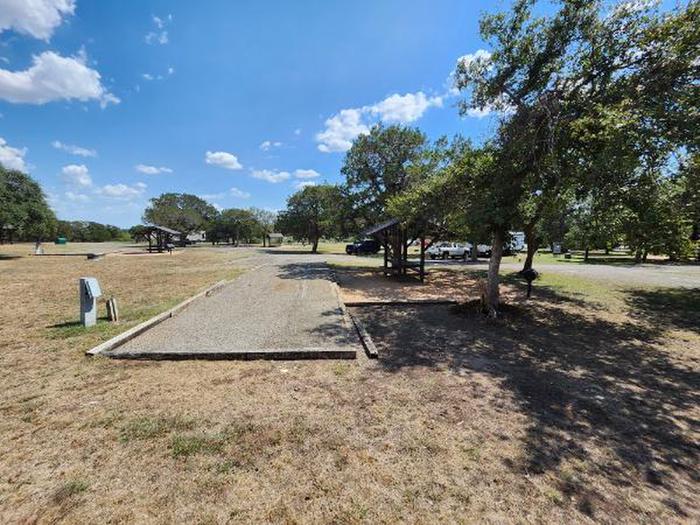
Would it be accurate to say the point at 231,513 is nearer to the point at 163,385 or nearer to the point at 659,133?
the point at 163,385

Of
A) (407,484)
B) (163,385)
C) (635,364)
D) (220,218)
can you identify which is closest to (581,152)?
Result: (635,364)

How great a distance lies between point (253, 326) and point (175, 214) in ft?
214

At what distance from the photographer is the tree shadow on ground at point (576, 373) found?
10.3 ft

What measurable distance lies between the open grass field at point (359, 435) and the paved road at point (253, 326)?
2.04 ft

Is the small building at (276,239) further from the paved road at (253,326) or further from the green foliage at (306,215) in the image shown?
the paved road at (253,326)

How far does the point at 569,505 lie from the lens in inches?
98.3

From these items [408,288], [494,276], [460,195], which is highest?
[460,195]

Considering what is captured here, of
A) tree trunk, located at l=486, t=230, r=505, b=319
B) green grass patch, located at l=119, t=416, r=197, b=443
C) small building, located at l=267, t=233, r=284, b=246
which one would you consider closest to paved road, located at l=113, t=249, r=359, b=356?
green grass patch, located at l=119, t=416, r=197, b=443

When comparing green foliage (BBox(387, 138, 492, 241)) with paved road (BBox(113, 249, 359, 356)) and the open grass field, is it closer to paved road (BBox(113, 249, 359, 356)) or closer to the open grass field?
the open grass field

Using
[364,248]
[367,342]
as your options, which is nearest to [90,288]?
[367,342]

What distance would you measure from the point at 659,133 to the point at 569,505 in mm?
5333

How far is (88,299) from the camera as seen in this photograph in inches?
267

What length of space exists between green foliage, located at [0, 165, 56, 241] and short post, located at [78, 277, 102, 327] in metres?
26.8

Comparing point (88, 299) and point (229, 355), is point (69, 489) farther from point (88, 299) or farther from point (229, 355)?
point (88, 299)
